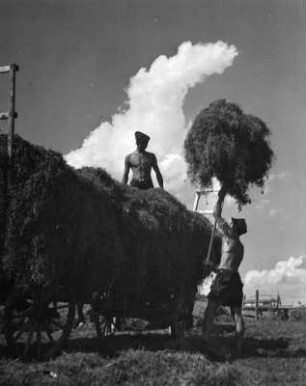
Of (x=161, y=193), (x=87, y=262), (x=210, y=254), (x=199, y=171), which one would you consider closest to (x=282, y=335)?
(x=210, y=254)

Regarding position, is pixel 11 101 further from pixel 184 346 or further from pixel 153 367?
pixel 184 346

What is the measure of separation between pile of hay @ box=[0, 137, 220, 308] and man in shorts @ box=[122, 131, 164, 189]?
1.40 metres

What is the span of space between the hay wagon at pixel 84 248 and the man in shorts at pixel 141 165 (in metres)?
1.44

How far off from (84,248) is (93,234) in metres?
0.24

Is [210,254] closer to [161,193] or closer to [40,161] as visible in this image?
[161,193]

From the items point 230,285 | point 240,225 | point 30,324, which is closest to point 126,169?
point 240,225

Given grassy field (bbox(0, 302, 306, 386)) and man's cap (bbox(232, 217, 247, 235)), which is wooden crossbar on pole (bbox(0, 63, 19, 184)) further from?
man's cap (bbox(232, 217, 247, 235))

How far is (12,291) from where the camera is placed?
632 cm

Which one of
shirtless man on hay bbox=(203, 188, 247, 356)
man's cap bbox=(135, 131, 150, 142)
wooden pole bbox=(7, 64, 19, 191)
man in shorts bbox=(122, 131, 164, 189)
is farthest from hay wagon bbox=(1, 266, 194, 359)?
man's cap bbox=(135, 131, 150, 142)

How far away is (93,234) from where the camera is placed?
6469 millimetres

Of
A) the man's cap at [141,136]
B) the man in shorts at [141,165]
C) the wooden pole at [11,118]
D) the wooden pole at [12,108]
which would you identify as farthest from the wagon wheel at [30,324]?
the man's cap at [141,136]

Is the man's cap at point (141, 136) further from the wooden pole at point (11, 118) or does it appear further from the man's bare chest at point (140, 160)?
the wooden pole at point (11, 118)

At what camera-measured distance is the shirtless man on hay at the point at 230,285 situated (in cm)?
741

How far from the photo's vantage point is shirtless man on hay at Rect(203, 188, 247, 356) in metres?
7.41
